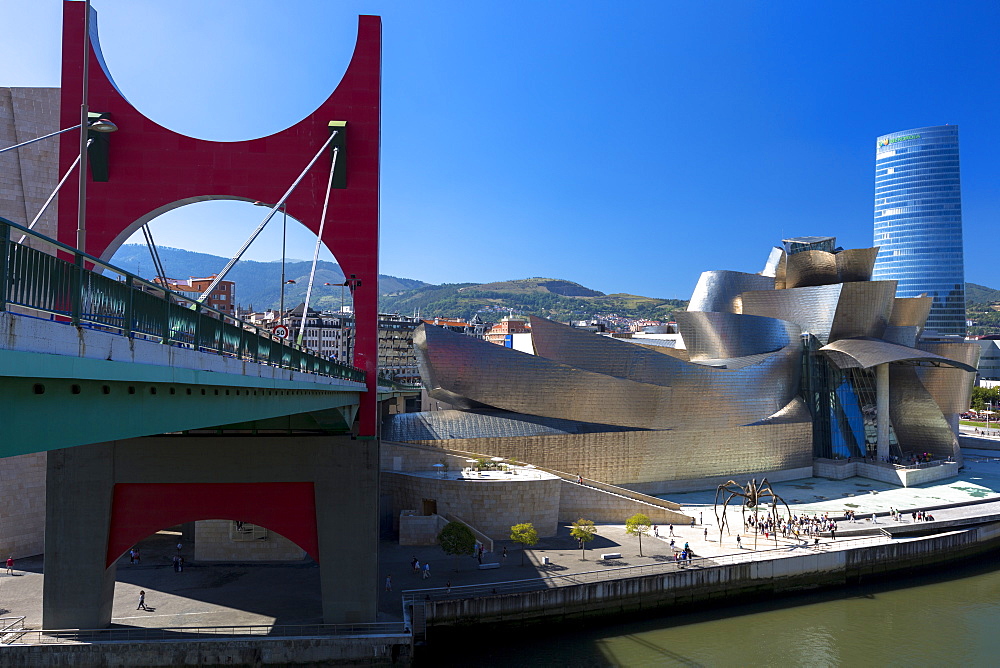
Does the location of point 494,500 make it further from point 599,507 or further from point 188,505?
point 188,505

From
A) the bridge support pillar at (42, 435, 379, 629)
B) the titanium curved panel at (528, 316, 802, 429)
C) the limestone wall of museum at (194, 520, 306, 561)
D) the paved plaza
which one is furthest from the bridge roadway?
the titanium curved panel at (528, 316, 802, 429)

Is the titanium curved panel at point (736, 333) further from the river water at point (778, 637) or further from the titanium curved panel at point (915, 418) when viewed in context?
the river water at point (778, 637)

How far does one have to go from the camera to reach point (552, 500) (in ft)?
80.1

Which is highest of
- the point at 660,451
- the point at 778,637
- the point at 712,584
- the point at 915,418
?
the point at 915,418

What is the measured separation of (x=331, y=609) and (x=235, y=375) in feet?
33.1

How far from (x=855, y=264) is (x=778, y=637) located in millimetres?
28428

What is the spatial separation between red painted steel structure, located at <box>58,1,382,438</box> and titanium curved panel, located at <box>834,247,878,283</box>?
3295 centimetres

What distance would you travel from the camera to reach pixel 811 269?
40.9 meters

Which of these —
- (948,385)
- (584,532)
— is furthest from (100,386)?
(948,385)

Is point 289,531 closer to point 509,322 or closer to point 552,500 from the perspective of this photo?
point 552,500

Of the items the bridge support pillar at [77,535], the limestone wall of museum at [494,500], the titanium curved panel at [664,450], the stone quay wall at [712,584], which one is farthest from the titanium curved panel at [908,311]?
the bridge support pillar at [77,535]

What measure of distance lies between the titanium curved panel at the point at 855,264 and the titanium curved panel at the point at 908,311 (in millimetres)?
3173

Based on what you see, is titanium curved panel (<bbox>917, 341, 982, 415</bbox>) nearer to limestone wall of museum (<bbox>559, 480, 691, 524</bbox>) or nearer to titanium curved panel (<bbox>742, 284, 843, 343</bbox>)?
titanium curved panel (<bbox>742, 284, 843, 343</bbox>)

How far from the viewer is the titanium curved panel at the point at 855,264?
39438 mm
